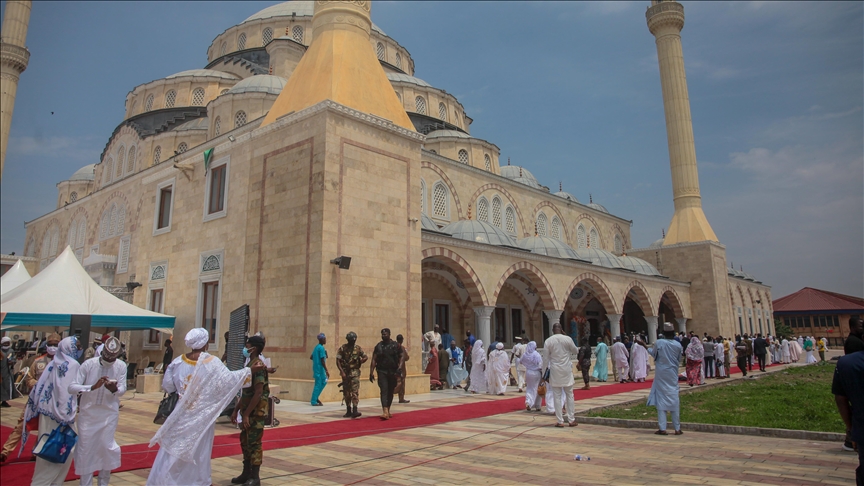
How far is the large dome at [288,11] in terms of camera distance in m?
23.0

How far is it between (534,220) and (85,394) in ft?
63.5

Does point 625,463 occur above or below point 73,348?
below

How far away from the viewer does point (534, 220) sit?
2173 centimetres

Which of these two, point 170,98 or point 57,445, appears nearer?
point 57,445

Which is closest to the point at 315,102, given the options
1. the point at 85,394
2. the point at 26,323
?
the point at 26,323

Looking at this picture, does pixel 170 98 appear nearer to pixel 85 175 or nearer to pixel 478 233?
pixel 85 175

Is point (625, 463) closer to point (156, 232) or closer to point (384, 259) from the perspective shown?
point (384, 259)

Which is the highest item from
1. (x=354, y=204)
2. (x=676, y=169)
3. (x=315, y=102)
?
(x=676, y=169)

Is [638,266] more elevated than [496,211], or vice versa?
[496,211]

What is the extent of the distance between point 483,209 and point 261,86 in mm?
8381

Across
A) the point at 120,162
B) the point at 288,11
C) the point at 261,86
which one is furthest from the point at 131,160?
the point at 288,11

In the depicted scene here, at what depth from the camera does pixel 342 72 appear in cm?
1005

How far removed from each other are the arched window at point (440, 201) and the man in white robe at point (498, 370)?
7656mm

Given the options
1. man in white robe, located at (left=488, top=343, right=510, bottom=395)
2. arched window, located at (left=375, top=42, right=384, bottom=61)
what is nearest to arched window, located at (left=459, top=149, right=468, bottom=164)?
arched window, located at (left=375, top=42, right=384, bottom=61)
